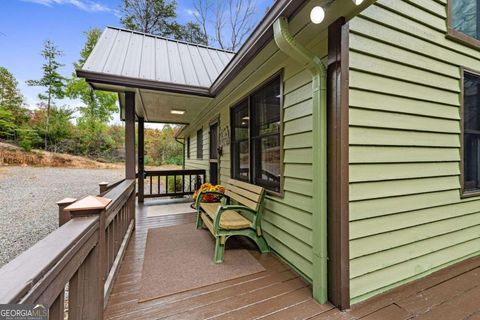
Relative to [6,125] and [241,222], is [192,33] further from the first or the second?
[6,125]

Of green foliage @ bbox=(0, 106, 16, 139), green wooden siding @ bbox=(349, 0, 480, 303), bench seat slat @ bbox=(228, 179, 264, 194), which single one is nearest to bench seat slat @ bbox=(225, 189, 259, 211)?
bench seat slat @ bbox=(228, 179, 264, 194)

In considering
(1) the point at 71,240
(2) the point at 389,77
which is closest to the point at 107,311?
(1) the point at 71,240

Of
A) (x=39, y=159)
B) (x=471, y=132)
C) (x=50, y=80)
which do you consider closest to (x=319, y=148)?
(x=471, y=132)

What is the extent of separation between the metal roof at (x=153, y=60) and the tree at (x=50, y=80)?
18268 mm

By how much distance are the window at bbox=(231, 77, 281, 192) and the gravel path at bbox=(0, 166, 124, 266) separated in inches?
152

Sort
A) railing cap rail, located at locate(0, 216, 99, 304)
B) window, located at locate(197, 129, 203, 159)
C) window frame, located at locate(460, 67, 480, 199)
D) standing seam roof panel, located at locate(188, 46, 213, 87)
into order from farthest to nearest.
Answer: window, located at locate(197, 129, 203, 159), standing seam roof panel, located at locate(188, 46, 213, 87), window frame, located at locate(460, 67, 480, 199), railing cap rail, located at locate(0, 216, 99, 304)

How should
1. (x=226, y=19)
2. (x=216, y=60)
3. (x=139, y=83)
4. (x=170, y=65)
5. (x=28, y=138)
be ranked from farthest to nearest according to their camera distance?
(x=28, y=138), (x=226, y=19), (x=216, y=60), (x=170, y=65), (x=139, y=83)

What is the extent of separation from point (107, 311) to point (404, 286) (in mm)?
2506

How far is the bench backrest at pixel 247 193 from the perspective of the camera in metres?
2.56

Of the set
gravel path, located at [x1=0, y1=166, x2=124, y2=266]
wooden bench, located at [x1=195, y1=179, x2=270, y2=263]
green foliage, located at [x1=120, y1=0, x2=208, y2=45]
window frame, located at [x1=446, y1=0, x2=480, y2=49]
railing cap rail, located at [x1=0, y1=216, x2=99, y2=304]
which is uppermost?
green foliage, located at [x1=120, y1=0, x2=208, y2=45]

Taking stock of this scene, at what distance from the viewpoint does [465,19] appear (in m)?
→ 2.51

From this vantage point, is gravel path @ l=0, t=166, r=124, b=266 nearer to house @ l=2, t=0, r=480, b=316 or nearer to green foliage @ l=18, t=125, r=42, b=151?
house @ l=2, t=0, r=480, b=316

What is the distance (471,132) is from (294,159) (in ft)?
7.23

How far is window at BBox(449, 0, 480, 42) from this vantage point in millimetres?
2297
